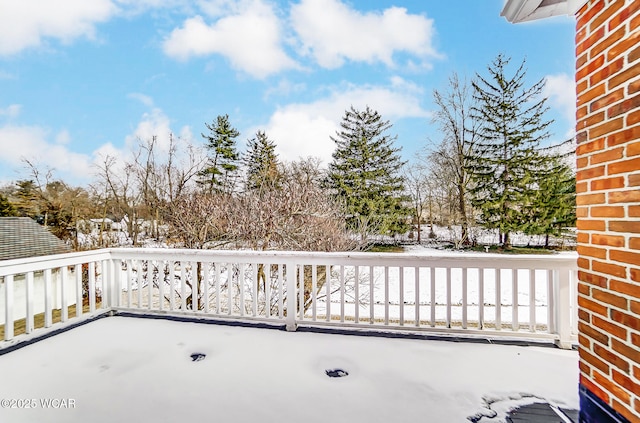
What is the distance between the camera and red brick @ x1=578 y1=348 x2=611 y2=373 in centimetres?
140

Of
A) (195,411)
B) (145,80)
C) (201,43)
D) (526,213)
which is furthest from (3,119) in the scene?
(526,213)

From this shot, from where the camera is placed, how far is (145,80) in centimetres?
1074

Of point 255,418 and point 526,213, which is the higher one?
point 526,213

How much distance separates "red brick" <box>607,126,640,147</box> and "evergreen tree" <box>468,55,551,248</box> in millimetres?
13545

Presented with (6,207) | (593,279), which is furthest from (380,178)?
(6,207)

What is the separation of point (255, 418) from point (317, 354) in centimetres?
87

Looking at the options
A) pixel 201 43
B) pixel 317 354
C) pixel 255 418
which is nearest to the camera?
pixel 255 418

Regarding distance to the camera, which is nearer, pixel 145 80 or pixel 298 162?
pixel 145 80

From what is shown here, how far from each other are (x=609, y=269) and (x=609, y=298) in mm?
127

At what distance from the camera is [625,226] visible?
1263mm

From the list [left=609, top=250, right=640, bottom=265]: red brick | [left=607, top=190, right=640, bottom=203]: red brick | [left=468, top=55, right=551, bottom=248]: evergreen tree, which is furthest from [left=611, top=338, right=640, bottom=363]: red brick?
[left=468, top=55, right=551, bottom=248]: evergreen tree

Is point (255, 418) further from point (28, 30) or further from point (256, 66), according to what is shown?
point (256, 66)

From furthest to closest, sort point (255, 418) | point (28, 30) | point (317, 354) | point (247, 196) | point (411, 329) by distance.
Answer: point (247, 196) → point (28, 30) → point (411, 329) → point (317, 354) → point (255, 418)

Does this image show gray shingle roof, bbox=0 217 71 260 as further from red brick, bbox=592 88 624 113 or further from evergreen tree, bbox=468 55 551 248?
evergreen tree, bbox=468 55 551 248
